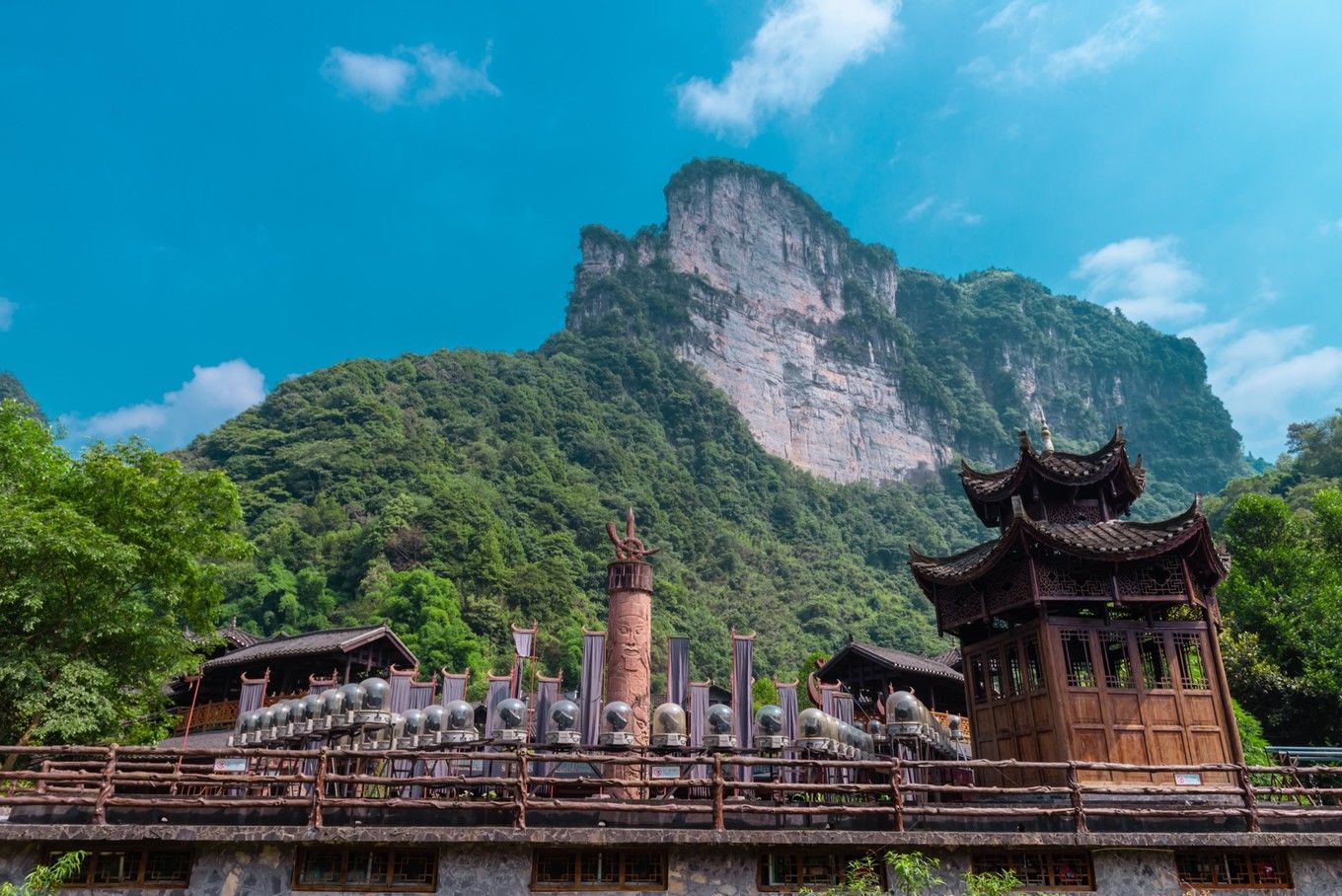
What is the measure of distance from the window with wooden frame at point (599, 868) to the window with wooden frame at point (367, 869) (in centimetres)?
137

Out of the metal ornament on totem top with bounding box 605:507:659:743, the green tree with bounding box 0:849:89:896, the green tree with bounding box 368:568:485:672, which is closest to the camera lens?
the green tree with bounding box 0:849:89:896

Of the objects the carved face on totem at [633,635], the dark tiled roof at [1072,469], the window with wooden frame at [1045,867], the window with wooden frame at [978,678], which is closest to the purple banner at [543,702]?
the carved face on totem at [633,635]

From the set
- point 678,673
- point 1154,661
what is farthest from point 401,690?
point 1154,661

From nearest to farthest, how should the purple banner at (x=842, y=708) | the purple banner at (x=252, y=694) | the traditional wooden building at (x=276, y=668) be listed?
1. the purple banner at (x=842, y=708)
2. the purple banner at (x=252, y=694)
3. the traditional wooden building at (x=276, y=668)

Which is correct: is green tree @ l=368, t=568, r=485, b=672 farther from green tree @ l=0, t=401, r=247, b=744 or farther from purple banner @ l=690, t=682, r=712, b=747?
purple banner @ l=690, t=682, r=712, b=747

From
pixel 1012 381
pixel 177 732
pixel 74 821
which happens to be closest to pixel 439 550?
pixel 177 732

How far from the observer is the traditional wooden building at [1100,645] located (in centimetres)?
1421

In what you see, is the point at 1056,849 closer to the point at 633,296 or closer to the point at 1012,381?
the point at 633,296

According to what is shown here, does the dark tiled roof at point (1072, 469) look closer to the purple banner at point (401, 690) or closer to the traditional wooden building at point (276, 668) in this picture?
the purple banner at point (401, 690)

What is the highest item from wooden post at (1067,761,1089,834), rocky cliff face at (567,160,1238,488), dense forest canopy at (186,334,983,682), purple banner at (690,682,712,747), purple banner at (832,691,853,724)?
rocky cliff face at (567,160,1238,488)

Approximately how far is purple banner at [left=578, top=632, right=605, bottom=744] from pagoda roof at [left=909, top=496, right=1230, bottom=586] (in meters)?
6.45

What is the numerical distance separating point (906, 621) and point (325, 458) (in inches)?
1990

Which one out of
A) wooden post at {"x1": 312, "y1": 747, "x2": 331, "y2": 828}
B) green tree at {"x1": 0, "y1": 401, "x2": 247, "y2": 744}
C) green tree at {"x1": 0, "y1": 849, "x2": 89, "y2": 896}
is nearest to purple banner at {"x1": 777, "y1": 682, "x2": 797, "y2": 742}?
wooden post at {"x1": 312, "y1": 747, "x2": 331, "y2": 828}

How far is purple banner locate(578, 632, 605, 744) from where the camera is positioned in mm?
16000
